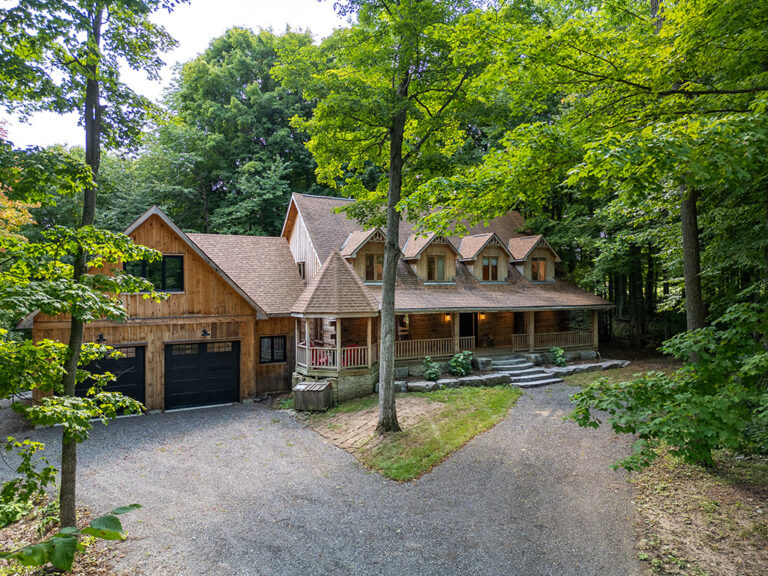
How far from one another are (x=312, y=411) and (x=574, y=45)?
40.0 feet

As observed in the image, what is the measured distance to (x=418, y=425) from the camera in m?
11.7

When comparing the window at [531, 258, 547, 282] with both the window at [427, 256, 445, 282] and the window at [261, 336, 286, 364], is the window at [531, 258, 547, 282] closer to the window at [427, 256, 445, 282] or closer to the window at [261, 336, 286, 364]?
the window at [427, 256, 445, 282]

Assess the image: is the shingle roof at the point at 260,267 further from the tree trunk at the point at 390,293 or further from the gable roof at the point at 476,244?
the gable roof at the point at 476,244

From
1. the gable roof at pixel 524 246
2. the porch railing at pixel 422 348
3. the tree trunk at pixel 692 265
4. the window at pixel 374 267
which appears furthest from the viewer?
the gable roof at pixel 524 246

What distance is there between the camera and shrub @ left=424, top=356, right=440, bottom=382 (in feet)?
53.5

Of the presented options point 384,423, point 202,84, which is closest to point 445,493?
point 384,423

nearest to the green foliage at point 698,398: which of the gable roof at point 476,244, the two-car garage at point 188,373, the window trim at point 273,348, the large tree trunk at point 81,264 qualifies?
the large tree trunk at point 81,264

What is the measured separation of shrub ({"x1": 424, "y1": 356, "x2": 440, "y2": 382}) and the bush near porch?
106 centimetres

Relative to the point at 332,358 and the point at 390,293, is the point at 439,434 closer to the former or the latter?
the point at 390,293

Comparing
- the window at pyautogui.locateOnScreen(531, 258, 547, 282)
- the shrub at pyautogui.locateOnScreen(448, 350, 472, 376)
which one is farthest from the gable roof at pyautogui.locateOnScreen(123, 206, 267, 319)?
the window at pyautogui.locateOnScreen(531, 258, 547, 282)

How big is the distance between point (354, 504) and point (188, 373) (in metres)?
9.63

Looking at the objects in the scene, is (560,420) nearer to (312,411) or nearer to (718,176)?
(312,411)

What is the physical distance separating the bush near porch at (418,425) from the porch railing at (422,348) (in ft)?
8.25

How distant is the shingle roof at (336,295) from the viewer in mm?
15109
